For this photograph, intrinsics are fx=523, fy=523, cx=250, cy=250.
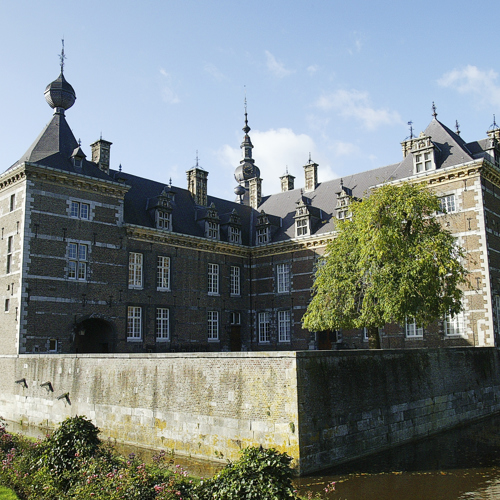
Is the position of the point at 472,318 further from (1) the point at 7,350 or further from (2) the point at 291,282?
(1) the point at 7,350

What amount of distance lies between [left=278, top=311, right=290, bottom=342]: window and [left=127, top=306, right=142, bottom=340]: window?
29.6ft

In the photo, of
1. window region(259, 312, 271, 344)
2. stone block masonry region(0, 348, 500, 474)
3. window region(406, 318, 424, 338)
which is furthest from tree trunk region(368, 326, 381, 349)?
window region(259, 312, 271, 344)

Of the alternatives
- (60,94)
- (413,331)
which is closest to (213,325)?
(413,331)

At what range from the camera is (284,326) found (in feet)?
104

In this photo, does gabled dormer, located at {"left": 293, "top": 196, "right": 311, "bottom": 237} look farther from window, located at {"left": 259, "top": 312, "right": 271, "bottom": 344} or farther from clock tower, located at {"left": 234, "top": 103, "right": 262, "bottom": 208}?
clock tower, located at {"left": 234, "top": 103, "right": 262, "bottom": 208}

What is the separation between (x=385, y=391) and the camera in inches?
609

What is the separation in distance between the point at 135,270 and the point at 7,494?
18.6 metres

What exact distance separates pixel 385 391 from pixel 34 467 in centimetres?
979

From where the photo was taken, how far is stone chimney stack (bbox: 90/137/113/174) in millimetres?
27797

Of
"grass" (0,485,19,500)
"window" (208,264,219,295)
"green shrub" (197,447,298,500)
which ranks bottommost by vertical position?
"grass" (0,485,19,500)

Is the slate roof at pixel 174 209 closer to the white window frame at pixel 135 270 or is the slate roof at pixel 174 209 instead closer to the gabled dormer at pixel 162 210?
the gabled dormer at pixel 162 210

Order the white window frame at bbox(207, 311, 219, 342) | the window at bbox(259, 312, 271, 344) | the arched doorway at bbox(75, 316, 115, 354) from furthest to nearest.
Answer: the window at bbox(259, 312, 271, 344) → the white window frame at bbox(207, 311, 219, 342) → the arched doorway at bbox(75, 316, 115, 354)

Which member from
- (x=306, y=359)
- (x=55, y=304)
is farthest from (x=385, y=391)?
(x=55, y=304)

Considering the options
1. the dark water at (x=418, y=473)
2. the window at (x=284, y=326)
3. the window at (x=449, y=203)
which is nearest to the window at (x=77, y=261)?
the dark water at (x=418, y=473)
